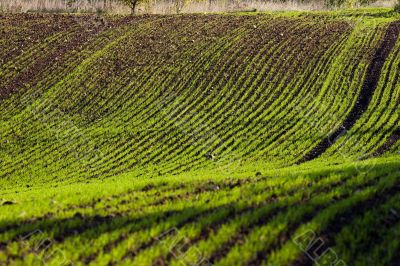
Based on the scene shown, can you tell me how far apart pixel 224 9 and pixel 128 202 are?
52952mm

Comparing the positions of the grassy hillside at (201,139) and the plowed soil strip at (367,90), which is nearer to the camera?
the grassy hillside at (201,139)

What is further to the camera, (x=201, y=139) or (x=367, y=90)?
(x=367, y=90)

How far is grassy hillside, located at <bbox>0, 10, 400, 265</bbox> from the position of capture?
6.25 m

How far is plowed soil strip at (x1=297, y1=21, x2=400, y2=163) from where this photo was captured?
71.7ft

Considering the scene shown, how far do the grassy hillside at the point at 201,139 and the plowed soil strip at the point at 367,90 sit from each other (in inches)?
5.7

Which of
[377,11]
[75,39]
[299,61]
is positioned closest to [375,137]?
[299,61]

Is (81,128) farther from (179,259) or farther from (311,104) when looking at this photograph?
(179,259)

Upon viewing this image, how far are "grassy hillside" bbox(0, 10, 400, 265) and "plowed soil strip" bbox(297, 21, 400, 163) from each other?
0.14 metres

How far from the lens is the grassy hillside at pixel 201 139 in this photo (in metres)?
6.25

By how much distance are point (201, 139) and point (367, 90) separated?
41.9 feet

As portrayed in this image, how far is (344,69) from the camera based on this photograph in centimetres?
3259

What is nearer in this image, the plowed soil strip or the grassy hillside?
the grassy hillside

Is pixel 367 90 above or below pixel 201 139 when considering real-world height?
above

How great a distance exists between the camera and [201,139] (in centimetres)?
2294
